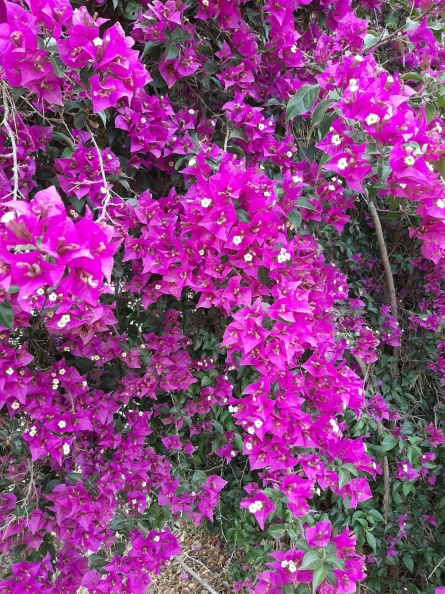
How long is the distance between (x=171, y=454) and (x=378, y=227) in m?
1.42

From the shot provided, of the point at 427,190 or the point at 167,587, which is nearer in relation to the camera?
the point at 427,190

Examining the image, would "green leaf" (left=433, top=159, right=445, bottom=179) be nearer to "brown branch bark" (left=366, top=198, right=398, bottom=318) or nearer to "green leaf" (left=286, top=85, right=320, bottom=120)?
"green leaf" (left=286, top=85, right=320, bottom=120)

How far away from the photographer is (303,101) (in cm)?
112

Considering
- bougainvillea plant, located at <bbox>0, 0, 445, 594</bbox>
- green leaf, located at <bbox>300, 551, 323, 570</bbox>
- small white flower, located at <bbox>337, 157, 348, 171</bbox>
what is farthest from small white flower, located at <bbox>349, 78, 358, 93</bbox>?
green leaf, located at <bbox>300, 551, 323, 570</bbox>

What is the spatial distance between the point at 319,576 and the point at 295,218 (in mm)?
881

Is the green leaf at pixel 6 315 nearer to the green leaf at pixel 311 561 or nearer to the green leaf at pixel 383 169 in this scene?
the green leaf at pixel 383 169

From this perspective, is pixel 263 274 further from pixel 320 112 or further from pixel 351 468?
pixel 351 468

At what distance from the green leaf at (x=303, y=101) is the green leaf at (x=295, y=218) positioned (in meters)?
0.25

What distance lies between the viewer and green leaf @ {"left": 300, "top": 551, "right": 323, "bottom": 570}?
1.12m

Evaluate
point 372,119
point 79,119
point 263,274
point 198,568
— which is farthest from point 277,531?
point 198,568

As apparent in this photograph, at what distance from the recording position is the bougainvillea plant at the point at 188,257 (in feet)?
3.00

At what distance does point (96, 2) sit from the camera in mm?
1351

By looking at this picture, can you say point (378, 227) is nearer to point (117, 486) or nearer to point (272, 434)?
point (272, 434)

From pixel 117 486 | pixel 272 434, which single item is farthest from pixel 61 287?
pixel 117 486
